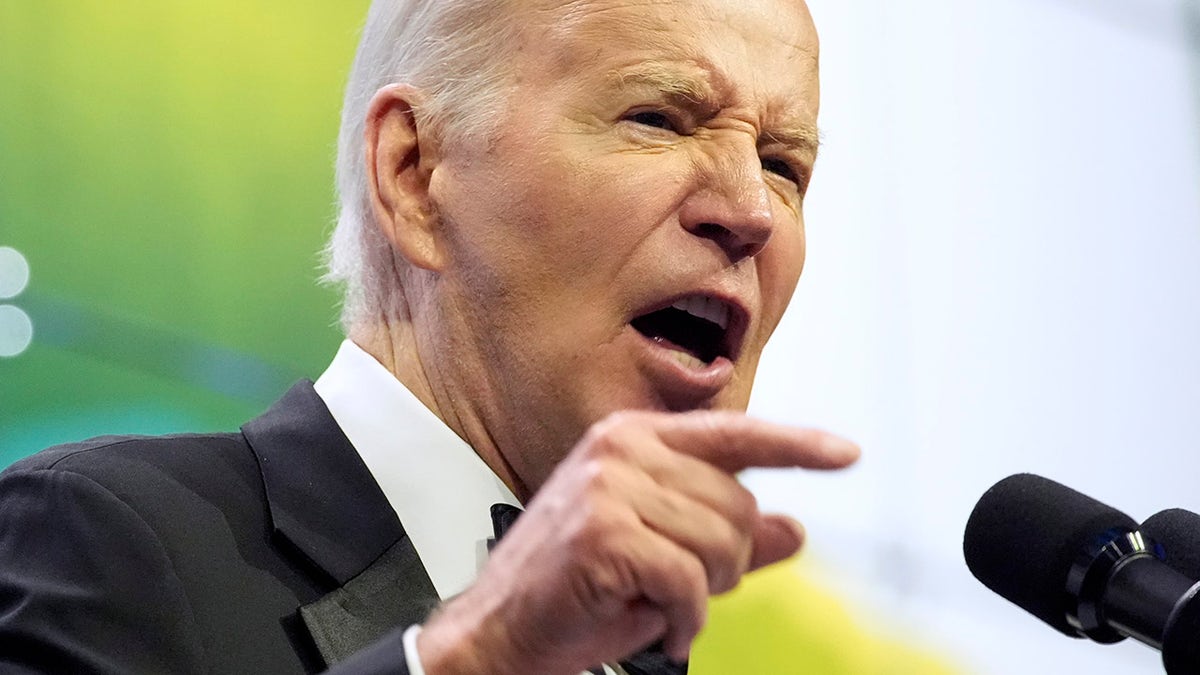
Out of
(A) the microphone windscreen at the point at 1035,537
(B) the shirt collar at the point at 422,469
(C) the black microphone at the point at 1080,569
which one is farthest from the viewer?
(B) the shirt collar at the point at 422,469

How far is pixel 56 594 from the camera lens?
3.78 ft

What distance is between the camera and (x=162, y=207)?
1995 mm

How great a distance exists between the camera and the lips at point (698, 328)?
1.50 metres

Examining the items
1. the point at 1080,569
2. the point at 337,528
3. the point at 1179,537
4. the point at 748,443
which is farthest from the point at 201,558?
the point at 1179,537

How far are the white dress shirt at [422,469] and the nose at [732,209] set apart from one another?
0.33 m

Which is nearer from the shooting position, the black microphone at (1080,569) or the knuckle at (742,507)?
the knuckle at (742,507)

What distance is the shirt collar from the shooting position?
141 centimetres

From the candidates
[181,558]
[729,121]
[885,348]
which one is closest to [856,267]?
[885,348]

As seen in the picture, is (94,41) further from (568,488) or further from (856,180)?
(856,180)

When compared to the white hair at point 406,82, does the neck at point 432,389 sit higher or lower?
lower

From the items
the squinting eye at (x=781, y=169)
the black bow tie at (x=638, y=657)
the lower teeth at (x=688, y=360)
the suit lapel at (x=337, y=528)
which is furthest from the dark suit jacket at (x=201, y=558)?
the squinting eye at (x=781, y=169)

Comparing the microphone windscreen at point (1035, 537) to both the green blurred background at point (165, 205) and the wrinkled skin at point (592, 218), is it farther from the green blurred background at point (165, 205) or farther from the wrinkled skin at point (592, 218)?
the green blurred background at point (165, 205)

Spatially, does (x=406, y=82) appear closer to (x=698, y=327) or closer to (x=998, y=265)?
(x=698, y=327)

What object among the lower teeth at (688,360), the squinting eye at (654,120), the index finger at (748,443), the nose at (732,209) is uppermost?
the squinting eye at (654,120)
